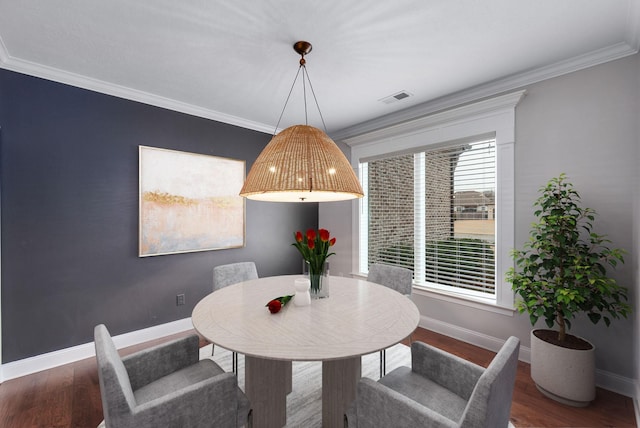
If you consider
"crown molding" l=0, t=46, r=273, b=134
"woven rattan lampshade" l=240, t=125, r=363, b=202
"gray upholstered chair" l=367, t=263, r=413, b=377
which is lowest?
"gray upholstered chair" l=367, t=263, r=413, b=377

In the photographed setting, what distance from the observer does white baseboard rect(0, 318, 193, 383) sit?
7.34 feet

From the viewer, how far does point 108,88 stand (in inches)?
104

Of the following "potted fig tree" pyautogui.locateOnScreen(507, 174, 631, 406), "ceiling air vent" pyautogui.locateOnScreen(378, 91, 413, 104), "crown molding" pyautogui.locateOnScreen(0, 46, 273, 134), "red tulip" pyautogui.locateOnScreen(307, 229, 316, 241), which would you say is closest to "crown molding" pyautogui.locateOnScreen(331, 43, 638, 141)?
"ceiling air vent" pyautogui.locateOnScreen(378, 91, 413, 104)

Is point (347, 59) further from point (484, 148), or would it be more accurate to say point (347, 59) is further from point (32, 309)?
point (32, 309)

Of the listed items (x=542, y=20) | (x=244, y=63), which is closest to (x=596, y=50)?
(x=542, y=20)

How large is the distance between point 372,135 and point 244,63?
1.90m

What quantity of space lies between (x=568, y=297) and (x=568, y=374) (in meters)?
0.54

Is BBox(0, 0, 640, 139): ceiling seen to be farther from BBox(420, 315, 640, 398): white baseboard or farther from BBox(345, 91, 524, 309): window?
BBox(420, 315, 640, 398): white baseboard

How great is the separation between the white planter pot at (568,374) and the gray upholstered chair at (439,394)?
1183mm

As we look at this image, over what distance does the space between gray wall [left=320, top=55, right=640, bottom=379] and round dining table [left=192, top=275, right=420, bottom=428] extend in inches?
64.3

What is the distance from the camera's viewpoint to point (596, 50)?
6.84 feet

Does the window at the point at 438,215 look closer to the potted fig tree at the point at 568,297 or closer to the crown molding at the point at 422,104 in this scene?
the crown molding at the point at 422,104

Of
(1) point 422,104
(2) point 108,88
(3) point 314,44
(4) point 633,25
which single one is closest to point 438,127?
(1) point 422,104

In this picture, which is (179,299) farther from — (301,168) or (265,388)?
(301,168)
